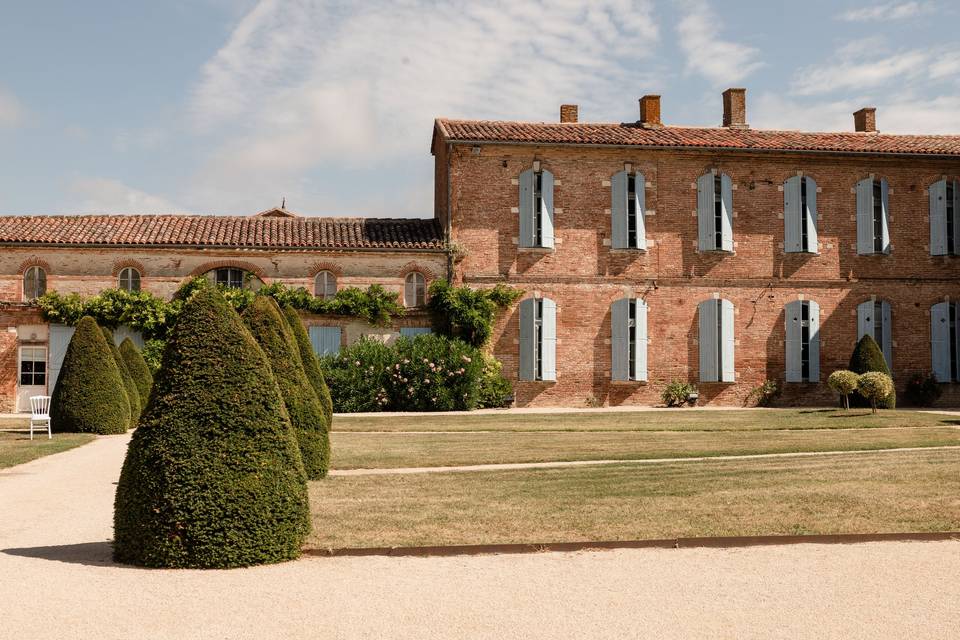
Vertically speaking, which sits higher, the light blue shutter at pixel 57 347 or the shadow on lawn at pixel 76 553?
the light blue shutter at pixel 57 347

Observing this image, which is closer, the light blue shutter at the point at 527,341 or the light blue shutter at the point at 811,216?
the light blue shutter at the point at 527,341

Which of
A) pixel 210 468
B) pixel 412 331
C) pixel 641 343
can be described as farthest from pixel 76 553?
pixel 641 343

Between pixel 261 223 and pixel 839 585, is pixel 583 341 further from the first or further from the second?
pixel 839 585

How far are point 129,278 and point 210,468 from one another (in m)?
20.2

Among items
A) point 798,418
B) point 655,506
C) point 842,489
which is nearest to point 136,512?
point 655,506

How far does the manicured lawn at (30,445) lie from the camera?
13820 millimetres

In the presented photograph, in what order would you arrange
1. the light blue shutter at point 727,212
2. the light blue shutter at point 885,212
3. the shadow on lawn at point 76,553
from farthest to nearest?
the light blue shutter at point 885,212
the light blue shutter at point 727,212
the shadow on lawn at point 76,553

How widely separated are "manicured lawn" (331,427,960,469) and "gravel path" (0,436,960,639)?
20.0 feet

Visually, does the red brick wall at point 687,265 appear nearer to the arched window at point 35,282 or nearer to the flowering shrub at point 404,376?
the flowering shrub at point 404,376

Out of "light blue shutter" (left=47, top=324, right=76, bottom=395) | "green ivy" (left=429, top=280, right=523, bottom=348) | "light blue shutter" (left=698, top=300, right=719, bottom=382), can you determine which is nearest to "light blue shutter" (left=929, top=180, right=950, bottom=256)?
"light blue shutter" (left=698, top=300, right=719, bottom=382)

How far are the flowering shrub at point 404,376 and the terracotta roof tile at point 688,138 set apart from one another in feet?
20.1

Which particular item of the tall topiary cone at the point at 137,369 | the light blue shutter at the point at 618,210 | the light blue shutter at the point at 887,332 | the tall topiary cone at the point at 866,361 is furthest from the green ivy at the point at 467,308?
the light blue shutter at the point at 887,332

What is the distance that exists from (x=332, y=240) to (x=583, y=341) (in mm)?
7617

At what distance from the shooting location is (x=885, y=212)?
2766 centimetres
